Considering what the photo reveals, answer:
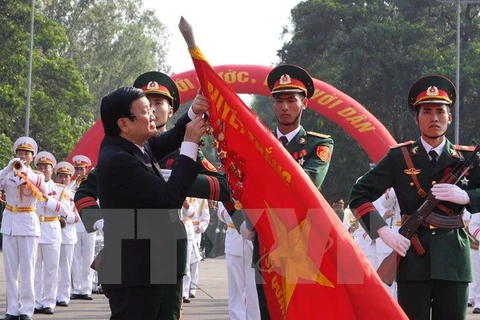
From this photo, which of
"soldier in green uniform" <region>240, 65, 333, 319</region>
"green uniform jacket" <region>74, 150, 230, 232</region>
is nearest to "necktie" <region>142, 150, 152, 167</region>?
"green uniform jacket" <region>74, 150, 230, 232</region>

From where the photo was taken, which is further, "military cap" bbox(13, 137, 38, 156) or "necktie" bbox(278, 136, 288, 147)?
"military cap" bbox(13, 137, 38, 156)

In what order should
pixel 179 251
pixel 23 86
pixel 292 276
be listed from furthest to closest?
pixel 23 86 < pixel 179 251 < pixel 292 276

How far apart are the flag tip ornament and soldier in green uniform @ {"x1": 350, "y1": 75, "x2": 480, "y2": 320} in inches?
64.7

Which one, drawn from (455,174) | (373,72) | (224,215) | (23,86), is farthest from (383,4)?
(455,174)

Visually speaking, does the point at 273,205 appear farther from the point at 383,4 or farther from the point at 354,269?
the point at 383,4

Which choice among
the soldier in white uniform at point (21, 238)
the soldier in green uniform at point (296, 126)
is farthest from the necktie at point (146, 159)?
the soldier in white uniform at point (21, 238)

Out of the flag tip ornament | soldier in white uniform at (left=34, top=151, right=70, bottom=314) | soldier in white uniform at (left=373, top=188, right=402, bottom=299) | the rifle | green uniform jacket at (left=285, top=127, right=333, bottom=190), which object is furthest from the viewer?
soldier in white uniform at (left=34, top=151, right=70, bottom=314)

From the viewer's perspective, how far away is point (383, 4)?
45.3 meters

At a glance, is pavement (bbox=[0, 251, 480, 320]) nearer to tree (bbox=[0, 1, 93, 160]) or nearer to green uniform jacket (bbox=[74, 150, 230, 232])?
green uniform jacket (bbox=[74, 150, 230, 232])

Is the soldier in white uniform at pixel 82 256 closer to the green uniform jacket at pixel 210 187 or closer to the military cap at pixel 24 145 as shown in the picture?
the military cap at pixel 24 145

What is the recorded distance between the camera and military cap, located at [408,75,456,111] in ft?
23.7

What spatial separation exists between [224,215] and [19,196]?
9.66ft

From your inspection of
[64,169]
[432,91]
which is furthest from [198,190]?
[64,169]

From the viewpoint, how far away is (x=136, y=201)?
578cm
